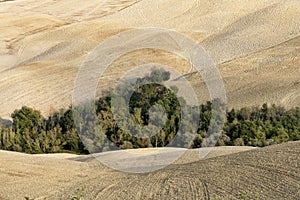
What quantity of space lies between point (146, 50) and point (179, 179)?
34043 millimetres

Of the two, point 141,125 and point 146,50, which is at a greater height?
point 146,50

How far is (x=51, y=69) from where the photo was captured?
164 feet

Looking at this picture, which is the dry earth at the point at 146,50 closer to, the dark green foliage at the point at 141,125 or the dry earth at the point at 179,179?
the dark green foliage at the point at 141,125

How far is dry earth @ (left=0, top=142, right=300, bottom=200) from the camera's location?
1822 centimetres

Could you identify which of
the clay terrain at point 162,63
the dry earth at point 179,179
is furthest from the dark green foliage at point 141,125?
the dry earth at point 179,179

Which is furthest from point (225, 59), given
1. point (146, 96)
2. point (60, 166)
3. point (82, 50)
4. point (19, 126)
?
point (60, 166)

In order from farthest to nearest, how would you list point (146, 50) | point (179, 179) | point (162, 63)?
point (146, 50), point (162, 63), point (179, 179)

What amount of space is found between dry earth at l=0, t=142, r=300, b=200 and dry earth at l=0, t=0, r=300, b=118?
17.7 m

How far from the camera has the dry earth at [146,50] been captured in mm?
43281

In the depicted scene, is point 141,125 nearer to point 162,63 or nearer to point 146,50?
point 162,63

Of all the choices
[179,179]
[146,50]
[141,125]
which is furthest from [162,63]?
[179,179]

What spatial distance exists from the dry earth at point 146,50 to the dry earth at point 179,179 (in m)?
17.7

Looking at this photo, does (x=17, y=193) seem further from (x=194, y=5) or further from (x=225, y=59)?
(x=194, y=5)

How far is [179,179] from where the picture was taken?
65.9ft
